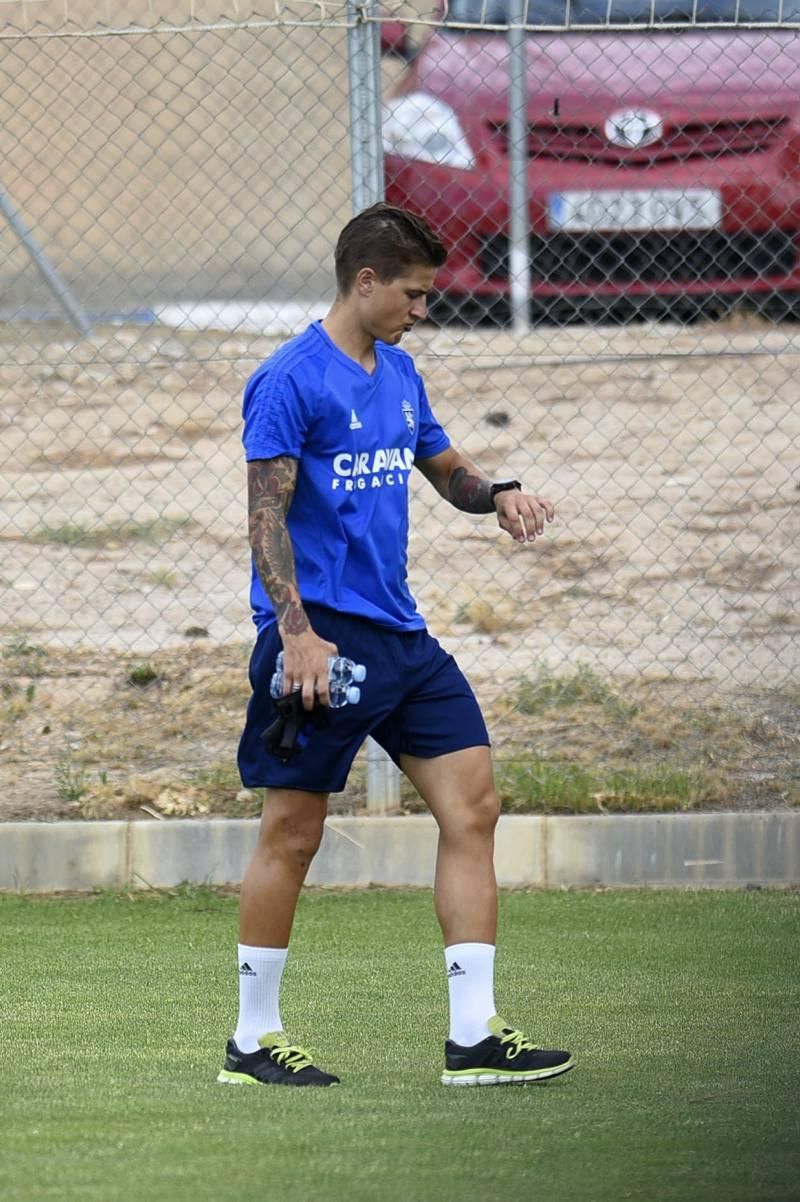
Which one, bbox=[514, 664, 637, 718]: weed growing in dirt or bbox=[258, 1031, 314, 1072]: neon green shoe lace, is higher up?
bbox=[514, 664, 637, 718]: weed growing in dirt

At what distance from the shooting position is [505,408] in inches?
382

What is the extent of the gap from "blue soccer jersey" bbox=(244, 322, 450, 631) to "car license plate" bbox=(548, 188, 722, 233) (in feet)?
14.8

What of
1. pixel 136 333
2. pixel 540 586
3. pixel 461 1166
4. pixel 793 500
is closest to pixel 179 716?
pixel 540 586

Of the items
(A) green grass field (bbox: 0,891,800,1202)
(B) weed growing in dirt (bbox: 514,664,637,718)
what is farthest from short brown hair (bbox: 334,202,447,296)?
(B) weed growing in dirt (bbox: 514,664,637,718)

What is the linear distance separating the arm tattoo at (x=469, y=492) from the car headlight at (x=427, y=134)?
13.2 ft

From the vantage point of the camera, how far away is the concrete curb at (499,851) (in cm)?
635

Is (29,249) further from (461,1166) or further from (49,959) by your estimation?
(461,1166)

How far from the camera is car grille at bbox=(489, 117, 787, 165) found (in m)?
8.64

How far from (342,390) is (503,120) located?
500 cm

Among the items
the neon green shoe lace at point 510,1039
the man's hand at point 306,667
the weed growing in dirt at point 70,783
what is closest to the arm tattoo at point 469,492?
the man's hand at point 306,667

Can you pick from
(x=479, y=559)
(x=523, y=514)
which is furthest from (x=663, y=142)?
(x=523, y=514)

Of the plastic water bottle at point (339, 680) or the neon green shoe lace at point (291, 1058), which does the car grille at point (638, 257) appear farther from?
the neon green shoe lace at point (291, 1058)

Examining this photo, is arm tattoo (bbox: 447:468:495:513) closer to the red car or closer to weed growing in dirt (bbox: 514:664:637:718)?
weed growing in dirt (bbox: 514:664:637:718)

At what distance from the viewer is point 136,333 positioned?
30.2ft
